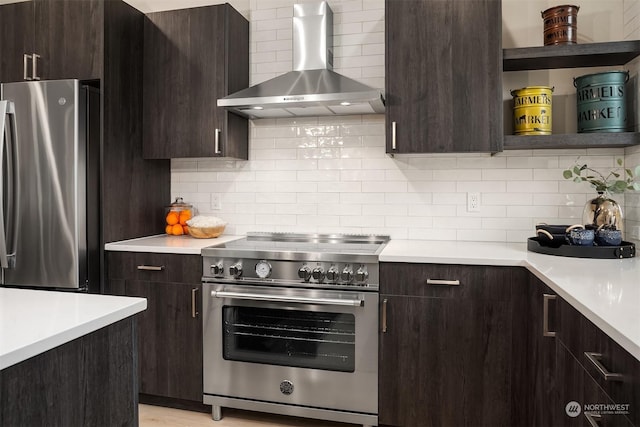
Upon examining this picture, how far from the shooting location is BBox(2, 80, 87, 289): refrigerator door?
2674 millimetres

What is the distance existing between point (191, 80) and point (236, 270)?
1264mm

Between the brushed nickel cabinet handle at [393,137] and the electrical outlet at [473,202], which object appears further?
the electrical outlet at [473,202]

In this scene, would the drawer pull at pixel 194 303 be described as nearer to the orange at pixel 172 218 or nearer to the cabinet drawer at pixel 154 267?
the cabinet drawer at pixel 154 267

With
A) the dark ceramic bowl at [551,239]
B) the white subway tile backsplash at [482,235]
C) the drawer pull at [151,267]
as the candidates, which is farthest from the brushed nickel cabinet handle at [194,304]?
the dark ceramic bowl at [551,239]

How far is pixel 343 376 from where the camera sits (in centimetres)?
242

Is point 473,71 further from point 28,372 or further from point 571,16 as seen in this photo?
point 28,372

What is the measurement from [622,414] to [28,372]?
1329 millimetres

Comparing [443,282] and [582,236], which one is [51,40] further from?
[582,236]

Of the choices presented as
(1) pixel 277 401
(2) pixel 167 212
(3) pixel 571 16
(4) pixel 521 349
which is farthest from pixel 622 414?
(2) pixel 167 212

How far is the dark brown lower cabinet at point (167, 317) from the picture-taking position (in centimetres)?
264

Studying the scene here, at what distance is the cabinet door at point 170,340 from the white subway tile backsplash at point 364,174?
761mm

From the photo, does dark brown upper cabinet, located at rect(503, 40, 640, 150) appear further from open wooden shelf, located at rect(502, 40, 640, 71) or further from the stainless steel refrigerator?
the stainless steel refrigerator

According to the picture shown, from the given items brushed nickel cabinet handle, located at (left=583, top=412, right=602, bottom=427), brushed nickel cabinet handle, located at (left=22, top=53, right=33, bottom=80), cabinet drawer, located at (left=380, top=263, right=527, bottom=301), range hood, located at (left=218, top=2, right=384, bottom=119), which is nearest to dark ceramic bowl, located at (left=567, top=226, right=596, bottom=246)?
cabinet drawer, located at (left=380, top=263, right=527, bottom=301)

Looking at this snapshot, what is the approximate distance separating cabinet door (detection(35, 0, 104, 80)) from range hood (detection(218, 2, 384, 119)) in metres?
0.78
